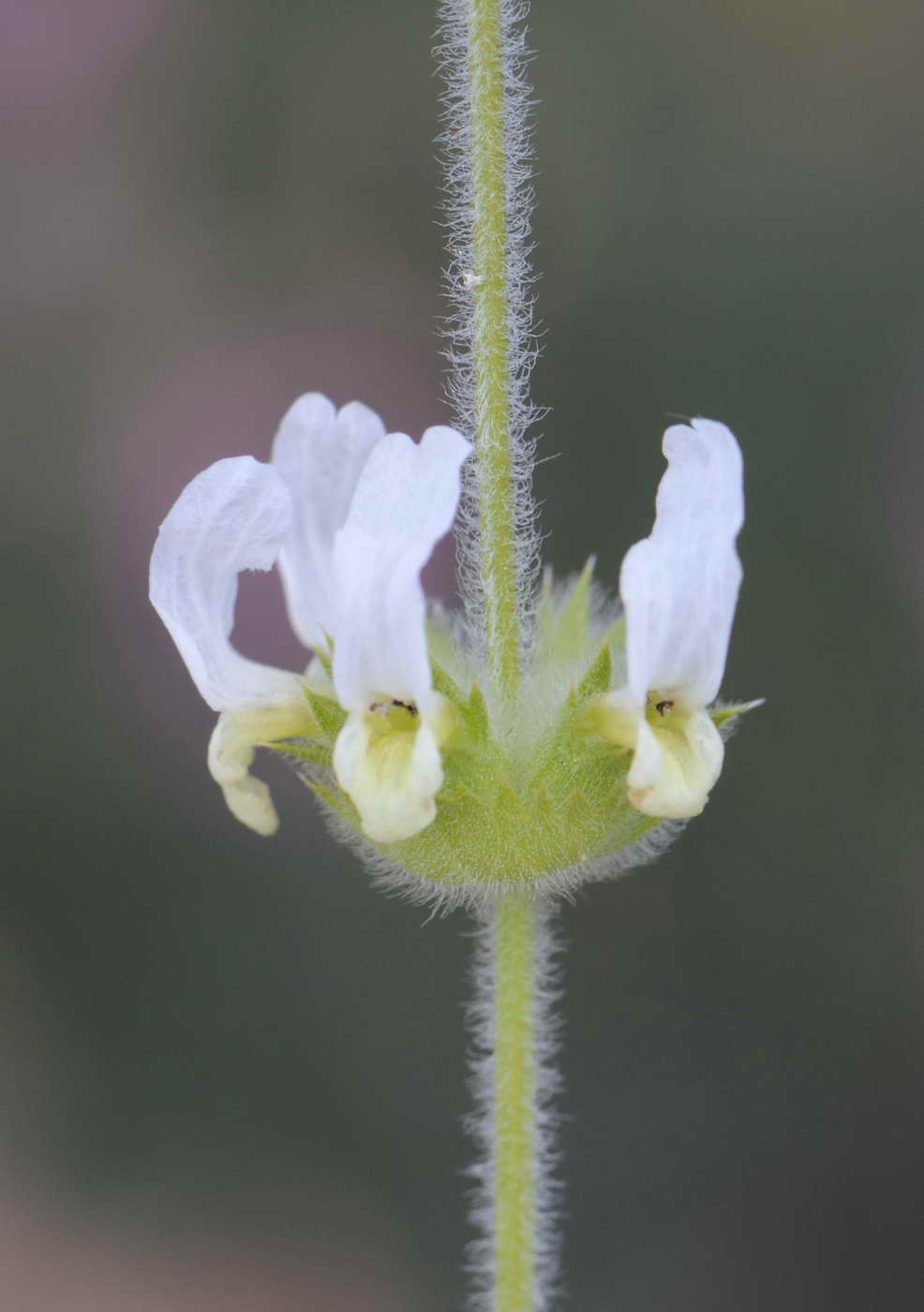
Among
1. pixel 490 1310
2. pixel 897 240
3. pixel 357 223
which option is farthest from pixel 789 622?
pixel 490 1310

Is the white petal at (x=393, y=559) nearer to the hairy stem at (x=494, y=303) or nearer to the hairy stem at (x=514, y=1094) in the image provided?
the hairy stem at (x=494, y=303)

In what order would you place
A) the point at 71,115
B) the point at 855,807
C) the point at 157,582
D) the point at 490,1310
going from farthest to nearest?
the point at 71,115, the point at 855,807, the point at 490,1310, the point at 157,582

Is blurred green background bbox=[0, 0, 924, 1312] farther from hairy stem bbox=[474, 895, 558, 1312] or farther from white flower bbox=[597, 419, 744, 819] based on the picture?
white flower bbox=[597, 419, 744, 819]

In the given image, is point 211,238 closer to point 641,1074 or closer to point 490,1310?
point 641,1074

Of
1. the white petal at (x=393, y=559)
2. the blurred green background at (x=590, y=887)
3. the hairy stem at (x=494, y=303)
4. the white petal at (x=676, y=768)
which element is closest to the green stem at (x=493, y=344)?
the hairy stem at (x=494, y=303)

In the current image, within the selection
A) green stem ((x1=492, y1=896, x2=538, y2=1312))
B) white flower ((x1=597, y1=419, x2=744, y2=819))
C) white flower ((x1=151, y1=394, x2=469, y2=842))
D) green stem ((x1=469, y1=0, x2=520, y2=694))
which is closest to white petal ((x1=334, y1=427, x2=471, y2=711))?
white flower ((x1=151, y1=394, x2=469, y2=842))

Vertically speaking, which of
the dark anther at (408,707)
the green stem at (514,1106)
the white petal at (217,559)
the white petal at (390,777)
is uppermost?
the white petal at (217,559)

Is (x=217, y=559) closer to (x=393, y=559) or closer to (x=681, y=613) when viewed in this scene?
(x=393, y=559)
